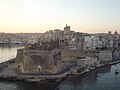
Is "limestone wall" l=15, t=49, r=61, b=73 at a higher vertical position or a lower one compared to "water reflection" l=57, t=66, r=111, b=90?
higher

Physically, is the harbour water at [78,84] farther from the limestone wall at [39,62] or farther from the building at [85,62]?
the building at [85,62]

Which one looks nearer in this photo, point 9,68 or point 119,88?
point 119,88

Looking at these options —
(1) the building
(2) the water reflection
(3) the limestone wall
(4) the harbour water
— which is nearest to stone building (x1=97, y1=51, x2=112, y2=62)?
(1) the building

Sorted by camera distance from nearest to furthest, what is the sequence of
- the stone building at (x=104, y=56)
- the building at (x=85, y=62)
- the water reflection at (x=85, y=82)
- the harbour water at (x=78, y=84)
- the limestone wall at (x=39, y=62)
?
the harbour water at (x=78, y=84) < the water reflection at (x=85, y=82) < the limestone wall at (x=39, y=62) < the building at (x=85, y=62) < the stone building at (x=104, y=56)

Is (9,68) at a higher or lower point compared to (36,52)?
lower

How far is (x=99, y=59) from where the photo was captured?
3334 cm

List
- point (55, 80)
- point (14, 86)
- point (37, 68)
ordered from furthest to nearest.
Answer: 1. point (37, 68)
2. point (55, 80)
3. point (14, 86)

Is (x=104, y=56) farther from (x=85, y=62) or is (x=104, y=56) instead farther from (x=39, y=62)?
(x=39, y=62)

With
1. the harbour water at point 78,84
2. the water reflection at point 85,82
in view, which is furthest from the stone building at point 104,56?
the harbour water at point 78,84

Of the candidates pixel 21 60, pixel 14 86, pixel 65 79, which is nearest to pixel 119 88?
pixel 65 79

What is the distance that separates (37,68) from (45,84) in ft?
9.57

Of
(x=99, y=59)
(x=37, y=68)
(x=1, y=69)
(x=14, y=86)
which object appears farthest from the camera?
(x=99, y=59)

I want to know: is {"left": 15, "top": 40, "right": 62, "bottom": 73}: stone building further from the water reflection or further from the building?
the building

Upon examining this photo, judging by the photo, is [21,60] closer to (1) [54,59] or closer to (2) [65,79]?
(1) [54,59]
